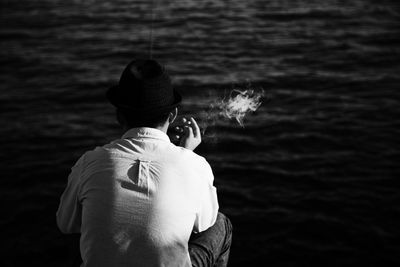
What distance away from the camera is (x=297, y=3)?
16.8 metres

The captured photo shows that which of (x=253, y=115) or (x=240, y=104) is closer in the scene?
(x=240, y=104)

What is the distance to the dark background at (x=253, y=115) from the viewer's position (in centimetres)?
645

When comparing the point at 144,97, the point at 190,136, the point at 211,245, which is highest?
the point at 144,97

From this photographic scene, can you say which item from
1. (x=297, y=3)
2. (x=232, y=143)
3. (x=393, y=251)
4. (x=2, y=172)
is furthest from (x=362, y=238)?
(x=297, y=3)

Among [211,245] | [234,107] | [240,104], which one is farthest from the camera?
[240,104]

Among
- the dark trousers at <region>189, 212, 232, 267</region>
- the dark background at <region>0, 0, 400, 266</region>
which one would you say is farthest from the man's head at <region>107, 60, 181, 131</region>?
the dark background at <region>0, 0, 400, 266</region>

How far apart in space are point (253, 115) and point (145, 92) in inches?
255

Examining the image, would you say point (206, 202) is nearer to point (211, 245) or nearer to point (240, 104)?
point (211, 245)

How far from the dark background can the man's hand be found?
267 cm

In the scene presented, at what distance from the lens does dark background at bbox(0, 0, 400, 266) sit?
6.45m

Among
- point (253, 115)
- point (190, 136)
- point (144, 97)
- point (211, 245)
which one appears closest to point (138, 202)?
point (144, 97)

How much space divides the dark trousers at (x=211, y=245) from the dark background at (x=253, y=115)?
2.35m

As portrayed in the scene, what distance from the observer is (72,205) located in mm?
3033

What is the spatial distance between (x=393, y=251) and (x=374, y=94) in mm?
4620
